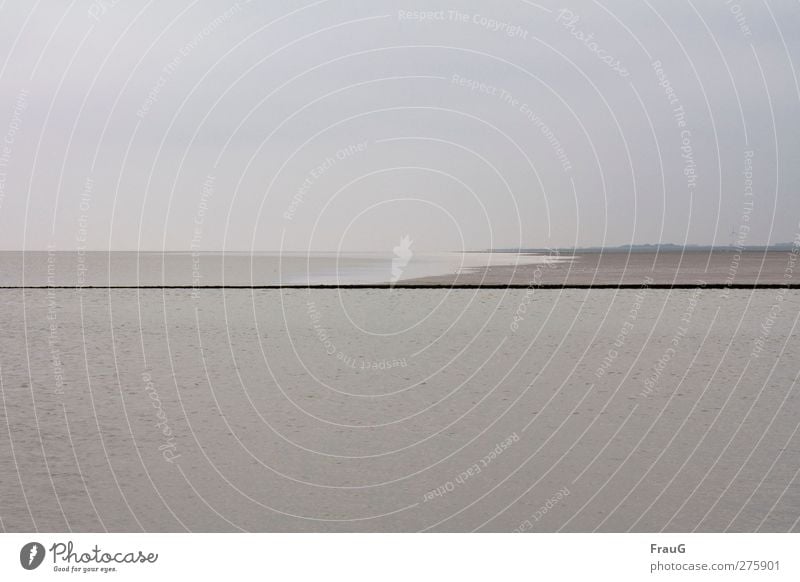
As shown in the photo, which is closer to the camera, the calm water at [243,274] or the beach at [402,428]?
the beach at [402,428]

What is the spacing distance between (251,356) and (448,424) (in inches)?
442

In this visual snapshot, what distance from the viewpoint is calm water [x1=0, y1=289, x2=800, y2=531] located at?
40.7 ft

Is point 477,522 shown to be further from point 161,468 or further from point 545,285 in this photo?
point 545,285

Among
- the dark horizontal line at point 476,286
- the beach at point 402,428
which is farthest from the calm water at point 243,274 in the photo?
the beach at point 402,428

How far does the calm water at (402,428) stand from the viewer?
489 inches

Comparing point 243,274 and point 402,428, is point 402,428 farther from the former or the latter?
point 243,274

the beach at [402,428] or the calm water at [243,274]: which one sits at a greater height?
the calm water at [243,274]

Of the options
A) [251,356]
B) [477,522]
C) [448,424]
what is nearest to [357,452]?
[448,424]

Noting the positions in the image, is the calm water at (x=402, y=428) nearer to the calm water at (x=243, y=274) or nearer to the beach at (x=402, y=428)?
the beach at (x=402, y=428)
